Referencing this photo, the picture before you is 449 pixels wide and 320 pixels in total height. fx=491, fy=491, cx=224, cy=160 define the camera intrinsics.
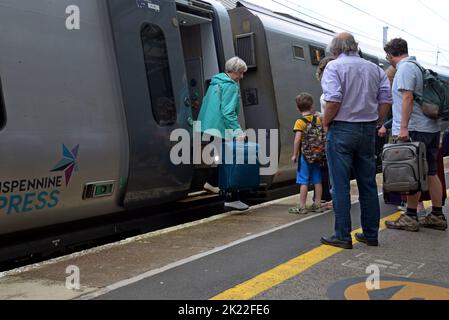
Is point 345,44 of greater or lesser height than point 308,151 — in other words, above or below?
above

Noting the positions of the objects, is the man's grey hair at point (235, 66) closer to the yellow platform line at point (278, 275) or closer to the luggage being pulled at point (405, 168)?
the luggage being pulled at point (405, 168)

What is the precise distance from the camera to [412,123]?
183 inches

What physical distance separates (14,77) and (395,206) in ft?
14.9

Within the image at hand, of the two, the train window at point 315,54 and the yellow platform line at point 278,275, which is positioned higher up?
the train window at point 315,54

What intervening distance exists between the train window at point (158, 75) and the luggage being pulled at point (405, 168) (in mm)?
2284

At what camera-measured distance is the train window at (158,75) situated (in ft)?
16.6

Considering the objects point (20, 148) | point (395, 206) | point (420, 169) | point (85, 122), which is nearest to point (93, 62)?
point (85, 122)

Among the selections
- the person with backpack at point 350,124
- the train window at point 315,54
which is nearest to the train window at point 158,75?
the person with backpack at point 350,124

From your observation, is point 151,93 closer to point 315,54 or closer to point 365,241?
point 365,241

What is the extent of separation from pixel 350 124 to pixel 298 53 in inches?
161

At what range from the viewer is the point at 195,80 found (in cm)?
668

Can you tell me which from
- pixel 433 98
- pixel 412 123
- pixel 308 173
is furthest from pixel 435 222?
pixel 308 173

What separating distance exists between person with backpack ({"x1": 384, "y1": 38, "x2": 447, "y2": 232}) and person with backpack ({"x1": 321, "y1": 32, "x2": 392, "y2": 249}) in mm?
402

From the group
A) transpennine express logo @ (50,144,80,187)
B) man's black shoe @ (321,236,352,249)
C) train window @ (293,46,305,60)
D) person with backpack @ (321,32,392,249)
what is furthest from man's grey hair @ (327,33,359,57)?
train window @ (293,46,305,60)
